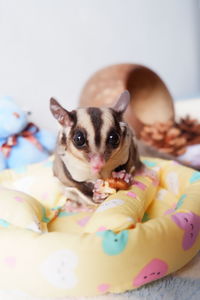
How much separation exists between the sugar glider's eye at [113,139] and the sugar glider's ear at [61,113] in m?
0.11

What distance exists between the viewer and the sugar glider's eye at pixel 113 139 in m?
0.95

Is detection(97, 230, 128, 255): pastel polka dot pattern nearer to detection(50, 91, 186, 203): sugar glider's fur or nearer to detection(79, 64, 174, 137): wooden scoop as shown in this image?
detection(50, 91, 186, 203): sugar glider's fur

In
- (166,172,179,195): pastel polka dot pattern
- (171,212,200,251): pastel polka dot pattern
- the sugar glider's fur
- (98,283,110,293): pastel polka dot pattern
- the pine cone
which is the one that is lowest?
the pine cone

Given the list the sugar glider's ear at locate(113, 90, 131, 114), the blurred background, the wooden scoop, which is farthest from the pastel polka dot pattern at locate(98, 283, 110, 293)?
the blurred background

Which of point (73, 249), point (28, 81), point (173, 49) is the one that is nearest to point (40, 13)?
point (28, 81)

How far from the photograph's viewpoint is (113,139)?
3.13ft

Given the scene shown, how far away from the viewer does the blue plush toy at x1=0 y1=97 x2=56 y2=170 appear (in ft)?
4.72

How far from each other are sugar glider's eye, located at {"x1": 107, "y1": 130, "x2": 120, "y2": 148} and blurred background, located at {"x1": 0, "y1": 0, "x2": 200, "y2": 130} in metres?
0.86

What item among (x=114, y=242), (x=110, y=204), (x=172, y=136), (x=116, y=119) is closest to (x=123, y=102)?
(x=116, y=119)

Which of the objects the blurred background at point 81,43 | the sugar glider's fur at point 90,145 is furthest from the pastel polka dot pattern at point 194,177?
the blurred background at point 81,43

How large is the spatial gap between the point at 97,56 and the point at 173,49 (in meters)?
0.62

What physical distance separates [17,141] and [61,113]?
22.4 inches

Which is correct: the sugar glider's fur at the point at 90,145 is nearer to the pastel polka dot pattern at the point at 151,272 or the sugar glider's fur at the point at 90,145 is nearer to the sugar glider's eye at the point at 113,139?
the sugar glider's eye at the point at 113,139

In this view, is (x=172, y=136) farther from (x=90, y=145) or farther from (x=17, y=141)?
(x=90, y=145)
